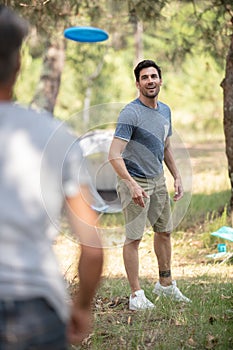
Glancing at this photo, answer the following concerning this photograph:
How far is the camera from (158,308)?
5.30 metres

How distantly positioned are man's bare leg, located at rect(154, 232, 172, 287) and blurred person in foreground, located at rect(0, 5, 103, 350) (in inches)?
140

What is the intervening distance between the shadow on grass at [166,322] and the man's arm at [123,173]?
0.70 m

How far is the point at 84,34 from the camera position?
34.0 feet

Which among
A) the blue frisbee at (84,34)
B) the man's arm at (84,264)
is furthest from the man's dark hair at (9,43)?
the blue frisbee at (84,34)

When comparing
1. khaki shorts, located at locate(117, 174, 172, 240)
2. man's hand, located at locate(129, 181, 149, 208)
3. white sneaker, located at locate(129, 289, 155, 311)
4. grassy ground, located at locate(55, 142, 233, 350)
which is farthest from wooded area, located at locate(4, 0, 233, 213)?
white sneaker, located at locate(129, 289, 155, 311)

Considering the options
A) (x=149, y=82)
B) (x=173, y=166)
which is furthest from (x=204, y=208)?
(x=149, y=82)

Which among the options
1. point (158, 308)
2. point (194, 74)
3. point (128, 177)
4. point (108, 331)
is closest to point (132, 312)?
point (158, 308)

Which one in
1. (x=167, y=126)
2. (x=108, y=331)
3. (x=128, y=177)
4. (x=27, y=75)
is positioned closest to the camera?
(x=108, y=331)

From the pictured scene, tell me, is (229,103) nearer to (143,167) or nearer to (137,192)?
(143,167)

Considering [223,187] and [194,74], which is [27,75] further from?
[223,187]

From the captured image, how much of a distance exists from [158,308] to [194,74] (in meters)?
19.7

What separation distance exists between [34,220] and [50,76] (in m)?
11.7

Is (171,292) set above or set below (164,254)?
below

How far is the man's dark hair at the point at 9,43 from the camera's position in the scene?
2.19 metres
